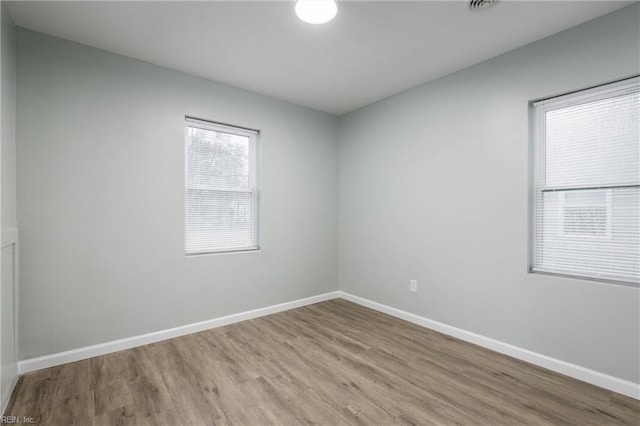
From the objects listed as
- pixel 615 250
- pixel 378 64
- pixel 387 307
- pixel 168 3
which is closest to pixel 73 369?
pixel 168 3

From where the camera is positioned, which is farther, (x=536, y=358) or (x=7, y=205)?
(x=536, y=358)

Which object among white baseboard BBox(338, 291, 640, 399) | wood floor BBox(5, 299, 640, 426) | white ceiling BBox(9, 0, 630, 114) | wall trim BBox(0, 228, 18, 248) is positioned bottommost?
wood floor BBox(5, 299, 640, 426)

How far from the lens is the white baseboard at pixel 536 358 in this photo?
2.15 metres

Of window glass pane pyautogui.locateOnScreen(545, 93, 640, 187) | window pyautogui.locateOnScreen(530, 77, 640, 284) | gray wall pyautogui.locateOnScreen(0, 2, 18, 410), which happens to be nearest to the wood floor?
gray wall pyautogui.locateOnScreen(0, 2, 18, 410)

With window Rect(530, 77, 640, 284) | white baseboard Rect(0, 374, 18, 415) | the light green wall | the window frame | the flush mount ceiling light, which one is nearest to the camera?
white baseboard Rect(0, 374, 18, 415)

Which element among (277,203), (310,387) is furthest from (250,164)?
(310,387)

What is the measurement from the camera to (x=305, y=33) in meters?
2.46

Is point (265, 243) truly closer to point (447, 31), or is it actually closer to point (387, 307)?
point (387, 307)

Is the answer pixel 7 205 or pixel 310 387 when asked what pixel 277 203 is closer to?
pixel 310 387

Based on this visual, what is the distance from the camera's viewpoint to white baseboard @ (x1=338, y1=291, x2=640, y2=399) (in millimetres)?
2146

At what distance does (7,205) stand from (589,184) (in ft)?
14.1

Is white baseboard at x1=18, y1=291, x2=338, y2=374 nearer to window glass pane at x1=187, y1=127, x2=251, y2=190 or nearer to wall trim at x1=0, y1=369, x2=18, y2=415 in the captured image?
wall trim at x1=0, y1=369, x2=18, y2=415

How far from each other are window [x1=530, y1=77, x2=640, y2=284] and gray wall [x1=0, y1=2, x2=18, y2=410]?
3.95 meters

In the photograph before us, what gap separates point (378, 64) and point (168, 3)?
6.03 feet
